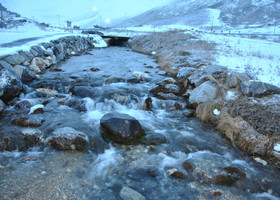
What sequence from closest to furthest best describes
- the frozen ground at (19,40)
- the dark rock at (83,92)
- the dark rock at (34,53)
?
the dark rock at (83,92), the frozen ground at (19,40), the dark rock at (34,53)

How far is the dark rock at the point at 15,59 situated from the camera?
8859mm

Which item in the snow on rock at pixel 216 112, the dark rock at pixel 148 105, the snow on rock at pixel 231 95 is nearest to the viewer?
the snow on rock at pixel 216 112

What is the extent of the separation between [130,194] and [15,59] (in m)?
9.17

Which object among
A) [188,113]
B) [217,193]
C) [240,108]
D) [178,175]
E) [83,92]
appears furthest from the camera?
[83,92]

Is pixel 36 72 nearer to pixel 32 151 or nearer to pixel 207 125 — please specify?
pixel 32 151

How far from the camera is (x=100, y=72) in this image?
12055 millimetres

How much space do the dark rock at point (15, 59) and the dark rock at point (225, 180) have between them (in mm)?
9557

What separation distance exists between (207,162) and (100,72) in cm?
916

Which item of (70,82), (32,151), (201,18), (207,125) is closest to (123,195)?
(32,151)

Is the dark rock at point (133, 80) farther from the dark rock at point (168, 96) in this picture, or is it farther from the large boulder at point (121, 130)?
the large boulder at point (121, 130)

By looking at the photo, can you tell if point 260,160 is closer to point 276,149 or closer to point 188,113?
point 276,149

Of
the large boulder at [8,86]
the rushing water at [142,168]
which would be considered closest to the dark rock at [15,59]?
the large boulder at [8,86]

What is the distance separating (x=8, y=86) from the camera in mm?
7020

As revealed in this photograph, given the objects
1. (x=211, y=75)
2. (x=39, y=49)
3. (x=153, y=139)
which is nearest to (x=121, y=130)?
(x=153, y=139)
